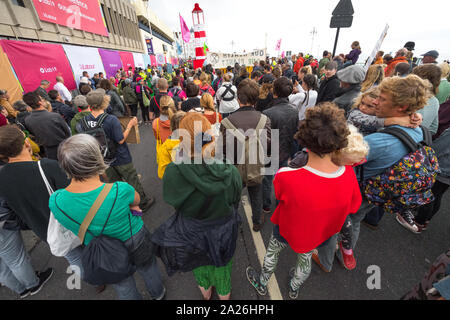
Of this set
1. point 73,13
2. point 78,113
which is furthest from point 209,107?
point 73,13

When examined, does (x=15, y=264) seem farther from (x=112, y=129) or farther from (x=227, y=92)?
(x=227, y=92)

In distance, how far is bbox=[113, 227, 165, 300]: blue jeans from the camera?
1.72m

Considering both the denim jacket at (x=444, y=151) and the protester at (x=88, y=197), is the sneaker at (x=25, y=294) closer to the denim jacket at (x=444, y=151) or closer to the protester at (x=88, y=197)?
the protester at (x=88, y=197)

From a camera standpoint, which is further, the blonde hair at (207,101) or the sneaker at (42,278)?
the blonde hair at (207,101)

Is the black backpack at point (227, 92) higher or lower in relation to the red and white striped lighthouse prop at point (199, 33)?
lower

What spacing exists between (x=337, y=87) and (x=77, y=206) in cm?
474

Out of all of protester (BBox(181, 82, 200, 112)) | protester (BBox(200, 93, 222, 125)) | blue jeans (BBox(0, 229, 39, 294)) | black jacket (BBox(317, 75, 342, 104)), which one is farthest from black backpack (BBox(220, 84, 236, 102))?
blue jeans (BBox(0, 229, 39, 294))

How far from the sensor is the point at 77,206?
1.35 meters

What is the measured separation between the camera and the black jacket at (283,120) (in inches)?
112

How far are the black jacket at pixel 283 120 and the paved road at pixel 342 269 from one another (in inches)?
55.7

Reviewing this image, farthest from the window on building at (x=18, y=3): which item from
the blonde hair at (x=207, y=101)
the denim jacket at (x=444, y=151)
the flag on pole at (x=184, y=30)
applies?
the denim jacket at (x=444, y=151)

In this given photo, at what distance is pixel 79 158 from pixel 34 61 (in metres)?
11.7

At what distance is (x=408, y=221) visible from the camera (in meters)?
2.91

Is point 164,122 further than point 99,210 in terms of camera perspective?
Yes
